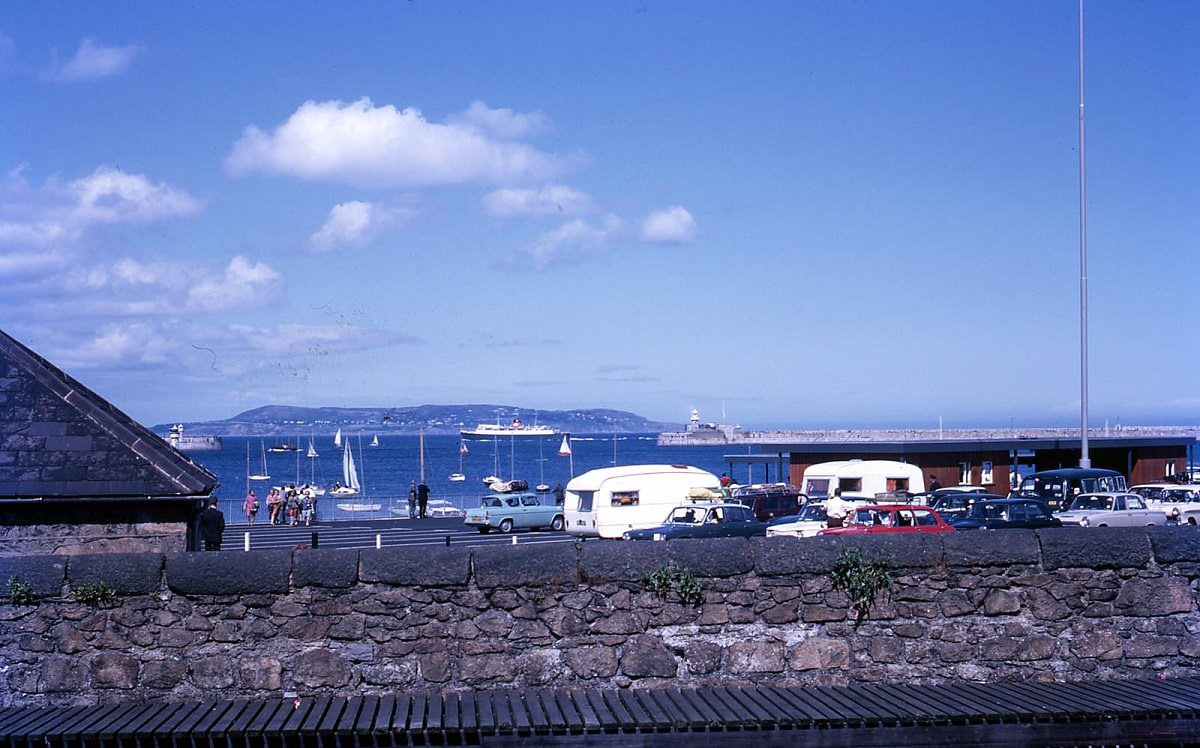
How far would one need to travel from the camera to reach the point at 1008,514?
1058 inches

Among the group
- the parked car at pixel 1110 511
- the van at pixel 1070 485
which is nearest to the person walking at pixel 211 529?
the parked car at pixel 1110 511

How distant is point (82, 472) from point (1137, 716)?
30.6ft

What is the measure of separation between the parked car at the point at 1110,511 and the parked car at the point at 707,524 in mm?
8027

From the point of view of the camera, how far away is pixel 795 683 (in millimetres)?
7363

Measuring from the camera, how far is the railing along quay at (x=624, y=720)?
646cm

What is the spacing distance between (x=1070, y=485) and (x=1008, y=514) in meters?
7.94

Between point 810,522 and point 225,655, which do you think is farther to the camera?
point 810,522

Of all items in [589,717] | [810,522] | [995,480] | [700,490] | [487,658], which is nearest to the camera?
[589,717]

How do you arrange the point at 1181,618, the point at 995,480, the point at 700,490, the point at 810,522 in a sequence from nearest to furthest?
the point at 1181,618, the point at 810,522, the point at 700,490, the point at 995,480

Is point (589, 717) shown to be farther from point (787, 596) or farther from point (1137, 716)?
point (1137, 716)

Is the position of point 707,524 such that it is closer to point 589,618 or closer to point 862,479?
point 862,479

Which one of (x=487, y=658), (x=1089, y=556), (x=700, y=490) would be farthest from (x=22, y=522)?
(x=700, y=490)

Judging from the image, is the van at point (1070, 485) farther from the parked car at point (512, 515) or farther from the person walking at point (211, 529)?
the person walking at point (211, 529)

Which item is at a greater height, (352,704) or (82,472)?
(82,472)
